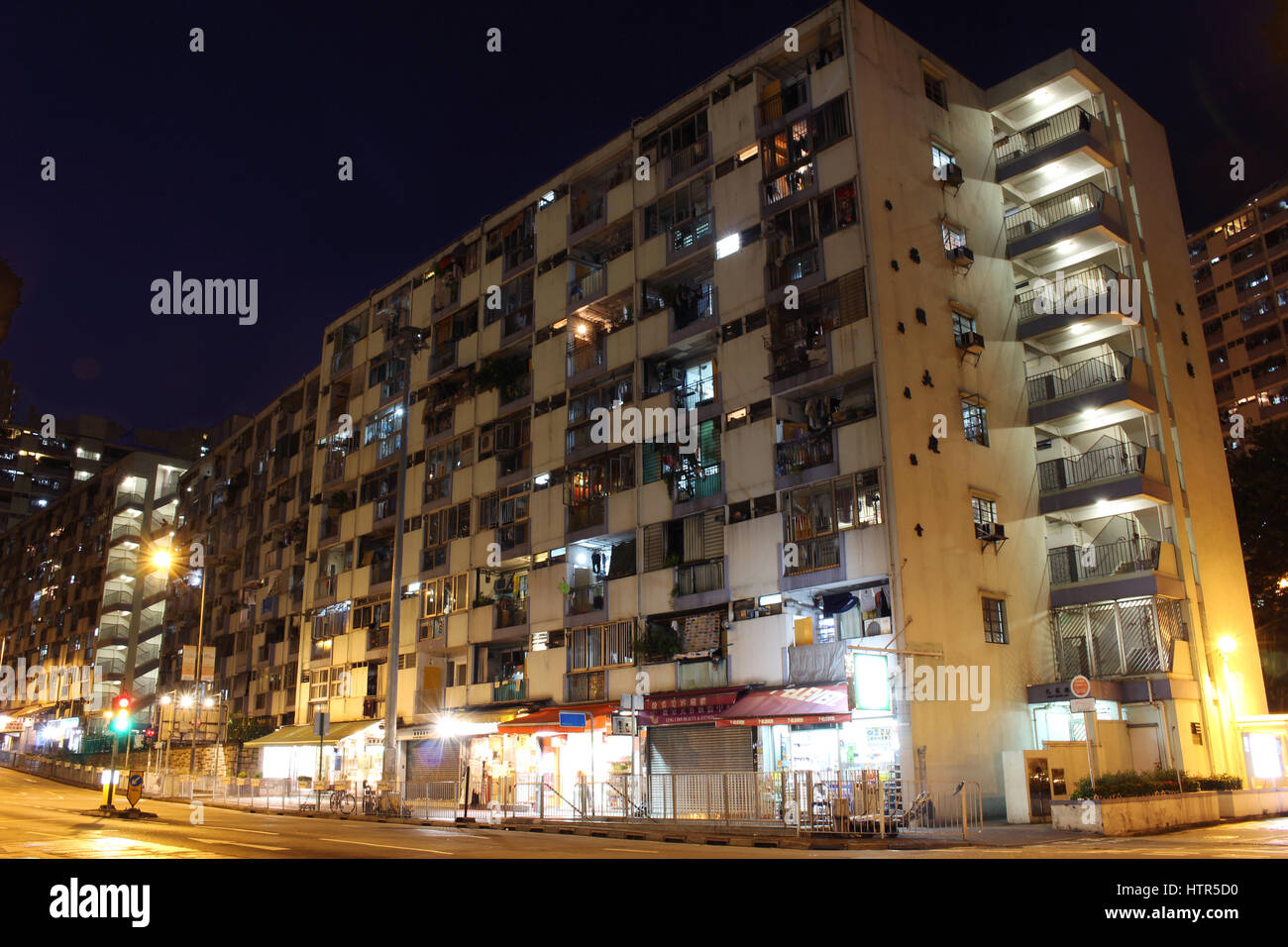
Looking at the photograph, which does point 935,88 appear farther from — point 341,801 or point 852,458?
point 341,801

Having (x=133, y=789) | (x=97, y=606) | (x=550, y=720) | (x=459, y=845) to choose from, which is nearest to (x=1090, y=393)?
(x=550, y=720)

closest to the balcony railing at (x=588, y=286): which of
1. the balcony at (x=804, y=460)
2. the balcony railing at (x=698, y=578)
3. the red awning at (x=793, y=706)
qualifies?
the balcony at (x=804, y=460)

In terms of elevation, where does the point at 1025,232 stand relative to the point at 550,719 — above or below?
above

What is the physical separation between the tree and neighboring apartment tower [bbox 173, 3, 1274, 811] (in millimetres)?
8707

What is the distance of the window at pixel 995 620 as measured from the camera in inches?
1222

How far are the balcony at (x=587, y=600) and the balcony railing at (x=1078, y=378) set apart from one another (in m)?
16.6

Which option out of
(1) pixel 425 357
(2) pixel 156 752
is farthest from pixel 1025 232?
(2) pixel 156 752

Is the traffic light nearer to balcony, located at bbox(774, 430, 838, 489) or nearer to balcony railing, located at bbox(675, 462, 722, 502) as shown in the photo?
balcony railing, located at bbox(675, 462, 722, 502)

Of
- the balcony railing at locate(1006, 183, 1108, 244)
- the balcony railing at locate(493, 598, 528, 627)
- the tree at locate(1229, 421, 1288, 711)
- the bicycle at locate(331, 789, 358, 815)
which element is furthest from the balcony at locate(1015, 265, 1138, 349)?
the bicycle at locate(331, 789, 358, 815)

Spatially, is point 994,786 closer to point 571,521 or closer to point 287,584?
point 571,521

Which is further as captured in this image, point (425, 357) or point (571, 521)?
point (425, 357)

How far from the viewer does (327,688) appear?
A: 51438 mm

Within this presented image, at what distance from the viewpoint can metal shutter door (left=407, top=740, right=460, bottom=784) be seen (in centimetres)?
4303

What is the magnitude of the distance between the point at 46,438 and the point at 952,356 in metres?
127
